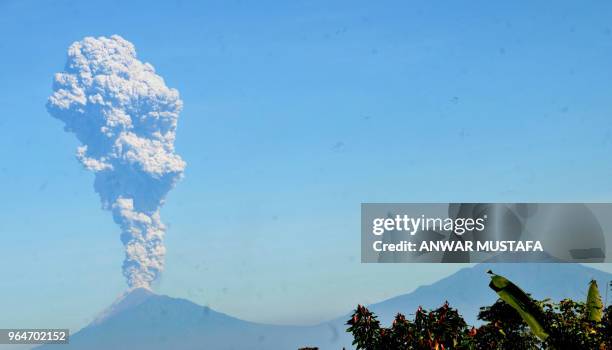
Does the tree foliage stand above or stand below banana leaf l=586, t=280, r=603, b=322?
below

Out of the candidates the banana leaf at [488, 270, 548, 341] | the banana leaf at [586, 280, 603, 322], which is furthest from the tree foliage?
the banana leaf at [488, 270, 548, 341]

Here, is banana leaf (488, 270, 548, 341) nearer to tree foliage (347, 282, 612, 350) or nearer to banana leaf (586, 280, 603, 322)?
tree foliage (347, 282, 612, 350)

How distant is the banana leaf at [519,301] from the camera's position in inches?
821

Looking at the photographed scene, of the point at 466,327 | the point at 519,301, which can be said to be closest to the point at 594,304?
the point at 466,327

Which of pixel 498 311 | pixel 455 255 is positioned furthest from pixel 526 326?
pixel 455 255

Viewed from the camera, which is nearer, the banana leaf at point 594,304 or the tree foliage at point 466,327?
the tree foliage at point 466,327

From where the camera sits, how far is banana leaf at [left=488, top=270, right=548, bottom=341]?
20.9 metres

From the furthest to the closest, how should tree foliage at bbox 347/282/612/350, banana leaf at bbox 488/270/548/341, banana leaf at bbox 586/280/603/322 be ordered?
banana leaf at bbox 586/280/603/322 → tree foliage at bbox 347/282/612/350 → banana leaf at bbox 488/270/548/341

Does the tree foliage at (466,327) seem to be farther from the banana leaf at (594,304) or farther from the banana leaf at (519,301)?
the banana leaf at (519,301)

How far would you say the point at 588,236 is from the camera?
2594 inches

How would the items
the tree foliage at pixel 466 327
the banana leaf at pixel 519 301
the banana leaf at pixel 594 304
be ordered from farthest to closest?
1. the banana leaf at pixel 594 304
2. the tree foliage at pixel 466 327
3. the banana leaf at pixel 519 301

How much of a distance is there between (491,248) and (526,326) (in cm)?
2621

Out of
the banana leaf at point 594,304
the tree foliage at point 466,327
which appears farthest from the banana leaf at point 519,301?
the banana leaf at point 594,304

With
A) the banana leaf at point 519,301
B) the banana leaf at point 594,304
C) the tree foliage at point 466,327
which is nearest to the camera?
the banana leaf at point 519,301
